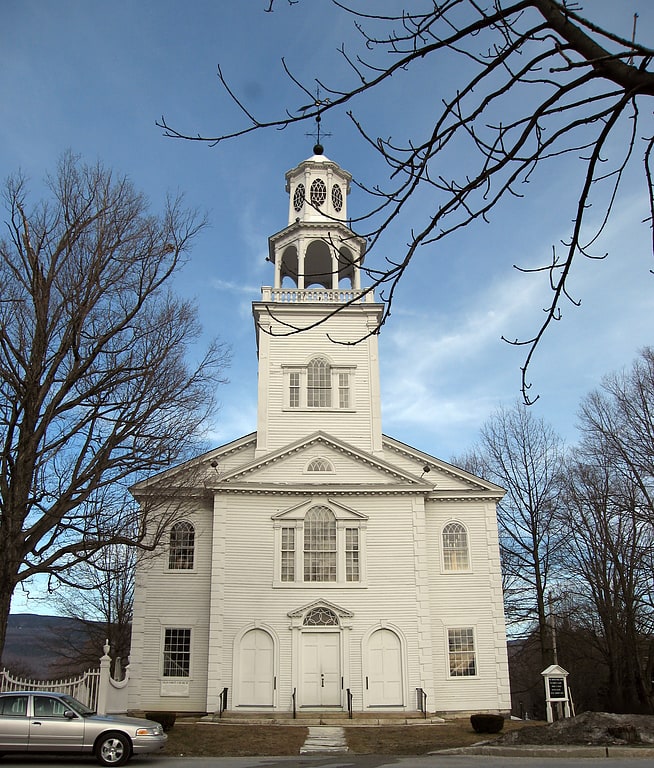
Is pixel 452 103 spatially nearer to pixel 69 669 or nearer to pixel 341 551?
pixel 341 551

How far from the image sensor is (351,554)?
27.0 m

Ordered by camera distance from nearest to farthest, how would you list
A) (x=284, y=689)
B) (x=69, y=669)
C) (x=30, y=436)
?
(x=30, y=436)
(x=284, y=689)
(x=69, y=669)

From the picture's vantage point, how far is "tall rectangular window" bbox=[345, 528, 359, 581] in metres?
26.8

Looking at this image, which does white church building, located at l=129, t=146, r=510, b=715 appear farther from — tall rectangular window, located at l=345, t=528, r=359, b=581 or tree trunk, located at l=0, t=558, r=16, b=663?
tree trunk, located at l=0, t=558, r=16, b=663

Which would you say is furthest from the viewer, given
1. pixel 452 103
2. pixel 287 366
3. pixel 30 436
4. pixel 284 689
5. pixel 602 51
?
pixel 287 366

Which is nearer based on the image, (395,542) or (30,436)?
(30,436)

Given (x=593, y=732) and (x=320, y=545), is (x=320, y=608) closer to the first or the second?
(x=320, y=545)

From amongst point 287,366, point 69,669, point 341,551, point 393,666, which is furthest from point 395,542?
point 69,669

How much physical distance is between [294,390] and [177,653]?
10.5m

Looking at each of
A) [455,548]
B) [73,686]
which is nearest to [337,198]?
[455,548]

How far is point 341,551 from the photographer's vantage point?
26.9 meters

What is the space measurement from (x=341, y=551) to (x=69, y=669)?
35227 mm

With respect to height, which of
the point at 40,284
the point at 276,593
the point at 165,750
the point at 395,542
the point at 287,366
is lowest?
the point at 165,750

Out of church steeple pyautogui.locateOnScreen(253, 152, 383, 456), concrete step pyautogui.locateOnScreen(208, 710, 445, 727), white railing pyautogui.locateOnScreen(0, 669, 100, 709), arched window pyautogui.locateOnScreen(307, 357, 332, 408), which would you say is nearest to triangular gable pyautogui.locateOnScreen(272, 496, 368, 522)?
church steeple pyautogui.locateOnScreen(253, 152, 383, 456)
